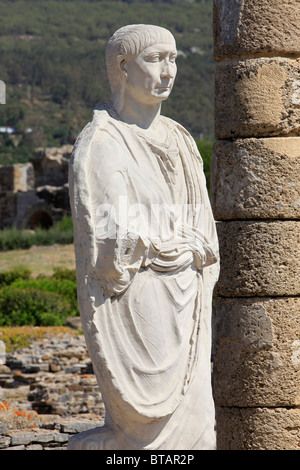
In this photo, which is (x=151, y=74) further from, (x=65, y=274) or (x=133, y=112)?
(x=65, y=274)

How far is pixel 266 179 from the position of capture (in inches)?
277

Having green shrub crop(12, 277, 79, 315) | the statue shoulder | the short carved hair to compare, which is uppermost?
the short carved hair

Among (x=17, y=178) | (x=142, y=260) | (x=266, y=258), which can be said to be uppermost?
(x=142, y=260)

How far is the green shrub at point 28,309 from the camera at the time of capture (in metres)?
18.9

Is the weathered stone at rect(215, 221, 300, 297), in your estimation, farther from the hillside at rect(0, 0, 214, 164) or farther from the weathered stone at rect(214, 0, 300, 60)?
the hillside at rect(0, 0, 214, 164)

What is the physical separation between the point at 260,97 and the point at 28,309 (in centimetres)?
1279

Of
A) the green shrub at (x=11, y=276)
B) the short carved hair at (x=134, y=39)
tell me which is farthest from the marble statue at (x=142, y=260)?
the green shrub at (x=11, y=276)

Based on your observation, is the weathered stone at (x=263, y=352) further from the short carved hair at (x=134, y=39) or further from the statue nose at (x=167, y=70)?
the short carved hair at (x=134, y=39)

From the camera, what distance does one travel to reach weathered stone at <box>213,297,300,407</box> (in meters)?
7.04

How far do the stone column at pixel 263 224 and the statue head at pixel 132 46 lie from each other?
2195mm

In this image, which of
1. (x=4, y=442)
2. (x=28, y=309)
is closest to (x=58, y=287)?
(x=28, y=309)

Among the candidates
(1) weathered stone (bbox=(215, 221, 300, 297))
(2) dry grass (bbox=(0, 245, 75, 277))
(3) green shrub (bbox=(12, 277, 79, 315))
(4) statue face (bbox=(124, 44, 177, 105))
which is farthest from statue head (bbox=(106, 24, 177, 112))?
(2) dry grass (bbox=(0, 245, 75, 277))

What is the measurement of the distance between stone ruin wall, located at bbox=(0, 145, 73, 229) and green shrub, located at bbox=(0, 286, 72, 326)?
17.8m

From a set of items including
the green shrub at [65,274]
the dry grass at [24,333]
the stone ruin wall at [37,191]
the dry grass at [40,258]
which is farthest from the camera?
the stone ruin wall at [37,191]
